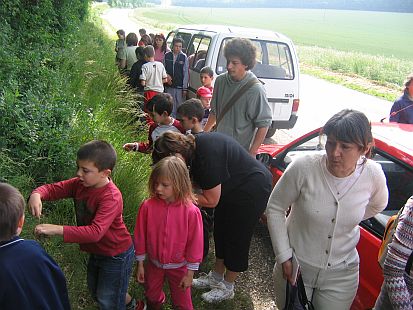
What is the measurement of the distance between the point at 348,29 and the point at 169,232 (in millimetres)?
75078

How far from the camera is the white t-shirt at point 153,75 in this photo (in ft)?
21.6

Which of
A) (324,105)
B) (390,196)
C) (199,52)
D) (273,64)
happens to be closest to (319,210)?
(390,196)

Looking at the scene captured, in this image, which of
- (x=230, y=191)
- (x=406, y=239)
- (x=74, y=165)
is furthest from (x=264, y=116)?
(x=406, y=239)

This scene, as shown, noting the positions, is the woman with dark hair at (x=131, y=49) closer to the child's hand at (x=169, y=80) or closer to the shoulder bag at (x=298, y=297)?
the child's hand at (x=169, y=80)

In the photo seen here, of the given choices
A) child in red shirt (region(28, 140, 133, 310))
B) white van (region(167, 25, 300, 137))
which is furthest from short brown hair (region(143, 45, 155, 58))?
child in red shirt (region(28, 140, 133, 310))

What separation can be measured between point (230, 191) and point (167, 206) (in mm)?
614

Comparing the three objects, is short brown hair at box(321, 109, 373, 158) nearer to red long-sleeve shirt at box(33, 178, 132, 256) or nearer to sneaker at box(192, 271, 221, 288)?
red long-sleeve shirt at box(33, 178, 132, 256)

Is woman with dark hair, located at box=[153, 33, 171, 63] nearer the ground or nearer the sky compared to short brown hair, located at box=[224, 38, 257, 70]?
nearer the ground

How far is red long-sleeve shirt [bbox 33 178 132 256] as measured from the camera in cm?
214

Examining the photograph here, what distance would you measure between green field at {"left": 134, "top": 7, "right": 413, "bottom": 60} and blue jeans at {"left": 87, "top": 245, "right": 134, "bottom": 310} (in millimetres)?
43491

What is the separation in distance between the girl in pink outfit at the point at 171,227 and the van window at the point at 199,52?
5043 millimetres

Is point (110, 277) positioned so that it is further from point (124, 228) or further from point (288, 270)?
point (288, 270)

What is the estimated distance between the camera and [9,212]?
160cm

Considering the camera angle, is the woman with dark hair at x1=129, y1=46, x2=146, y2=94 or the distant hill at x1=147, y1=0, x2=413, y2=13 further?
the distant hill at x1=147, y1=0, x2=413, y2=13
